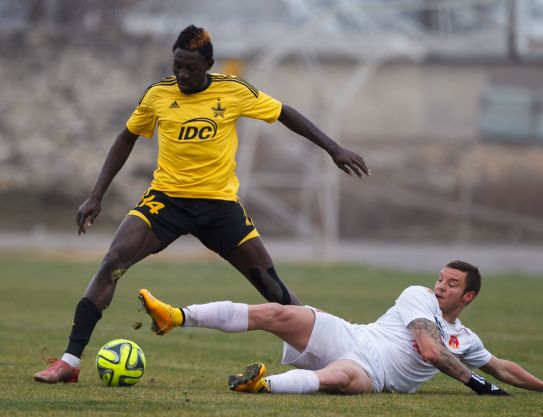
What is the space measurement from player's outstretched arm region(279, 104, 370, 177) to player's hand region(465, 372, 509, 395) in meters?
1.84

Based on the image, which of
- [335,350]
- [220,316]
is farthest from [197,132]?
[335,350]

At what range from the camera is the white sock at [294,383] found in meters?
8.70

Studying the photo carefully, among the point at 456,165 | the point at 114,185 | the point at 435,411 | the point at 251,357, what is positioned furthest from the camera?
the point at 114,185

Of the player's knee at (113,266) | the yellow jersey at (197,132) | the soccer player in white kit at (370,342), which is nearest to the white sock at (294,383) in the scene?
the soccer player in white kit at (370,342)

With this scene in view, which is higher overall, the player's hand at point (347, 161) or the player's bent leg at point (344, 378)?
the player's hand at point (347, 161)

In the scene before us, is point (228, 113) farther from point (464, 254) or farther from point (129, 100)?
point (129, 100)

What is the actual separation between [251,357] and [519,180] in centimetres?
2523

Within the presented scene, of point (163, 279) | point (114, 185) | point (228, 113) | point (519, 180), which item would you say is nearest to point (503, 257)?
point (519, 180)

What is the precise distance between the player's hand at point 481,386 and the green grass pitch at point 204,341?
0.09 metres

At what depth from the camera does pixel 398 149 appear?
37500 millimetres

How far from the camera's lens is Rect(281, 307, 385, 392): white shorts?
Answer: 358 inches

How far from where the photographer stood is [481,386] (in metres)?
9.20

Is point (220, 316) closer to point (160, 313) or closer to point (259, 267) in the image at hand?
point (160, 313)

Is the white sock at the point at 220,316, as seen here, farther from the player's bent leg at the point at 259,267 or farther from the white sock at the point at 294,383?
the player's bent leg at the point at 259,267
